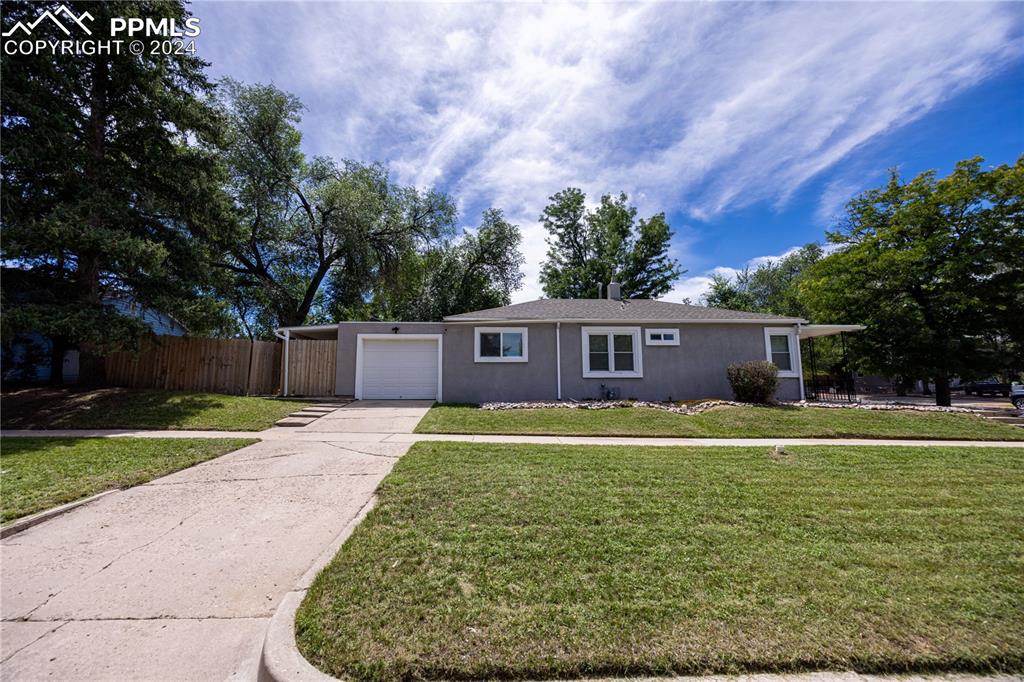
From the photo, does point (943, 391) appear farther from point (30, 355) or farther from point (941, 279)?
point (30, 355)

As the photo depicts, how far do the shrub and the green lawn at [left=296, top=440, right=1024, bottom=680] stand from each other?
7015mm

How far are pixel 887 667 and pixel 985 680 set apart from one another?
459 millimetres

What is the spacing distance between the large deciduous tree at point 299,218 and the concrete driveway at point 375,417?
1030 centimetres

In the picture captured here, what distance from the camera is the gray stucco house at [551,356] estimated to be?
13336 mm

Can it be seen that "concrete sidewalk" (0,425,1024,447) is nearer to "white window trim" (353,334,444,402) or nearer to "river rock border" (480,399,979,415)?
"river rock border" (480,399,979,415)

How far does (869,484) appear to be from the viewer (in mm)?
5016

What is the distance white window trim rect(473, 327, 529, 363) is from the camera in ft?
43.8

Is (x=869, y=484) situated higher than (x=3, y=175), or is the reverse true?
(x=3, y=175)

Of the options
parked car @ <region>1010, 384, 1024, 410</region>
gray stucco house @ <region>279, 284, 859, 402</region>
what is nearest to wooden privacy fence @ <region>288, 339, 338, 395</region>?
gray stucco house @ <region>279, 284, 859, 402</region>

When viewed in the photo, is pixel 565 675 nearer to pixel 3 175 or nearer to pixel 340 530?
pixel 340 530

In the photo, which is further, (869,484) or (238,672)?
(869,484)

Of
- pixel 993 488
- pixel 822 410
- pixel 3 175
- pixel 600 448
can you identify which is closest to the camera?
pixel 993 488

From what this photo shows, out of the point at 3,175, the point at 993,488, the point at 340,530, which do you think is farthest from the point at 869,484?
the point at 3,175

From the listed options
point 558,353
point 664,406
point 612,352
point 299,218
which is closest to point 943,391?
point 664,406
